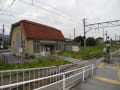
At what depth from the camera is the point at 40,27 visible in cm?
3603

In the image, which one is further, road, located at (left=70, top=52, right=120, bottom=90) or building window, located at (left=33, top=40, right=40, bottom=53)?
building window, located at (left=33, top=40, right=40, bottom=53)

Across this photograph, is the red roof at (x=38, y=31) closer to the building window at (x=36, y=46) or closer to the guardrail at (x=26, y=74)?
the building window at (x=36, y=46)

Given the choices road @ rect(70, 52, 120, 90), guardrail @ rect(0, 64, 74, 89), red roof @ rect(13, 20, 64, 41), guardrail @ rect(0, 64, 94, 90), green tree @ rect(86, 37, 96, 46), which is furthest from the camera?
green tree @ rect(86, 37, 96, 46)

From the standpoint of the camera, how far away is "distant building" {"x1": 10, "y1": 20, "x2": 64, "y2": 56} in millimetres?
31658

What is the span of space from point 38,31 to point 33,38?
119 inches

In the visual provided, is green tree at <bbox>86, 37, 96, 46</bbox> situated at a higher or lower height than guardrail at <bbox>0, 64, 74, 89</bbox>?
higher

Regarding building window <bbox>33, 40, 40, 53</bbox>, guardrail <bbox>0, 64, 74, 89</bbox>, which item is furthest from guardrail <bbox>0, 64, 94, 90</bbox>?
building window <bbox>33, 40, 40, 53</bbox>

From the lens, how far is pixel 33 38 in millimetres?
32000

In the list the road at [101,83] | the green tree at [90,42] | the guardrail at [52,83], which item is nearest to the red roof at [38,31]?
the road at [101,83]

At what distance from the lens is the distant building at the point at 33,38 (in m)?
31.7

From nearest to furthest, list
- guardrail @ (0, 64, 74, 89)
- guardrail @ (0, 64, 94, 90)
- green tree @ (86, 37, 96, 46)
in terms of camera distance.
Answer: guardrail @ (0, 64, 94, 90)
guardrail @ (0, 64, 74, 89)
green tree @ (86, 37, 96, 46)

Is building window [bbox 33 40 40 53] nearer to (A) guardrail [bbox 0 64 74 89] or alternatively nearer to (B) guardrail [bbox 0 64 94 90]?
(A) guardrail [bbox 0 64 74 89]

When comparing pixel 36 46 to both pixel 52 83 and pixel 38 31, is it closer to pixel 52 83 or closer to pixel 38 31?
pixel 38 31

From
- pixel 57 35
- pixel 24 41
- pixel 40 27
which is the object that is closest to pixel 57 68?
pixel 24 41
